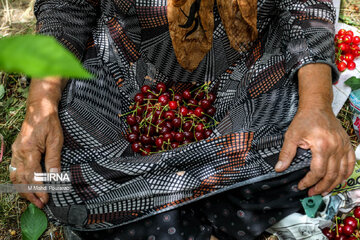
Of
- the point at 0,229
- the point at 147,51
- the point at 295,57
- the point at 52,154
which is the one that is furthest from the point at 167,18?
the point at 0,229

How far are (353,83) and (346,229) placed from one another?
1011 mm

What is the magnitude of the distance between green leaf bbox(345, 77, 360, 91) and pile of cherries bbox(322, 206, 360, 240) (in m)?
0.85

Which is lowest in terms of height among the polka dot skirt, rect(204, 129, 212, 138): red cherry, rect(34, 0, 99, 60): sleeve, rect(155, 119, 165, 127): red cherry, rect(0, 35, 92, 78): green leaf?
the polka dot skirt

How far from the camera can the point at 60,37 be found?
1828 mm

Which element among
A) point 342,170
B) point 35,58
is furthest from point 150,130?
point 35,58

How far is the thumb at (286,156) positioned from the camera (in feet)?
4.96

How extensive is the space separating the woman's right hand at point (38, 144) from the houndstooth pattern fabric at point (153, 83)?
56 mm

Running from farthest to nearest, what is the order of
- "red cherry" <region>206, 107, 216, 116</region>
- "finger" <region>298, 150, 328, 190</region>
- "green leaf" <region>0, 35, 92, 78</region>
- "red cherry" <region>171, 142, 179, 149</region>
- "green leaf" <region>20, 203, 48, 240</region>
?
"red cherry" <region>206, 107, 216, 116</region>
"red cherry" <region>171, 142, 179, 149</region>
"green leaf" <region>20, 203, 48, 240</region>
"finger" <region>298, 150, 328, 190</region>
"green leaf" <region>0, 35, 92, 78</region>

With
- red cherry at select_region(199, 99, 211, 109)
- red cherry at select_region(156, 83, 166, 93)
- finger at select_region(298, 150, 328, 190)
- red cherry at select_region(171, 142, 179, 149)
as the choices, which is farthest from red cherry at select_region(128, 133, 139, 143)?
finger at select_region(298, 150, 328, 190)

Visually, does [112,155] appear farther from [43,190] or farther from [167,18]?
[167,18]

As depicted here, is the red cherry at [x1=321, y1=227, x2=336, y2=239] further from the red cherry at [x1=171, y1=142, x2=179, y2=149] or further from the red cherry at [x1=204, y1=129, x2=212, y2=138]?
the red cherry at [x1=171, y1=142, x2=179, y2=149]

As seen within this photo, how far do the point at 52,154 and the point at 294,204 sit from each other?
116cm

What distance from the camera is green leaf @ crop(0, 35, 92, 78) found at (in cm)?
25

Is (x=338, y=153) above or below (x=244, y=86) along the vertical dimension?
below
